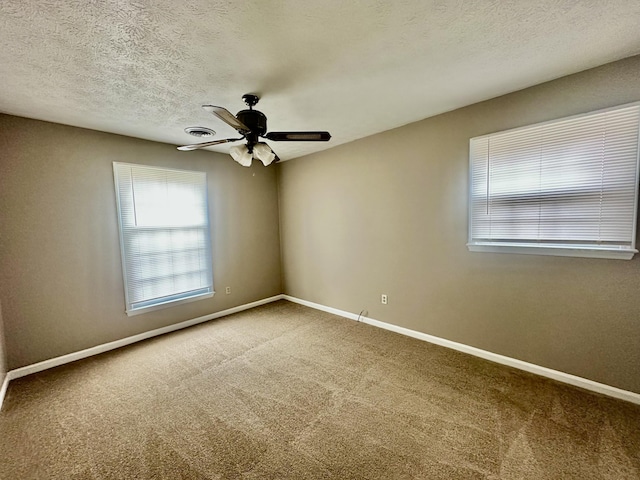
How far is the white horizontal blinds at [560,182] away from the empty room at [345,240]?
0.05ft

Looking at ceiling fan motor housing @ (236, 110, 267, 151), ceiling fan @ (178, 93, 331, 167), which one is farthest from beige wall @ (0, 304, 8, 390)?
ceiling fan motor housing @ (236, 110, 267, 151)

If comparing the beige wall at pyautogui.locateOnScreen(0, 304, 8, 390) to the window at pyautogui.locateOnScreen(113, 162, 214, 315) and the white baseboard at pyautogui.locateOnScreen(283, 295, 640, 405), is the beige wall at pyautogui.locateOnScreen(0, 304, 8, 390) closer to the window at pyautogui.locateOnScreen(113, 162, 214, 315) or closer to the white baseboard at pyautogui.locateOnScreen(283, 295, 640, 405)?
the window at pyautogui.locateOnScreen(113, 162, 214, 315)

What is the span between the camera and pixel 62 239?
110 inches

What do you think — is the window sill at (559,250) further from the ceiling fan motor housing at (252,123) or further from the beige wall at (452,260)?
the ceiling fan motor housing at (252,123)

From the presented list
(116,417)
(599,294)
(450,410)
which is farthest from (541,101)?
(116,417)

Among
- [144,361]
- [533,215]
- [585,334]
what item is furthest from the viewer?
[144,361]

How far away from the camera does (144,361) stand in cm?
284

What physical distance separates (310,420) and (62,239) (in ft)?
10.2

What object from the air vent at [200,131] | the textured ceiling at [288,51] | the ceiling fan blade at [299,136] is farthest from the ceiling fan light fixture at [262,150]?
the air vent at [200,131]

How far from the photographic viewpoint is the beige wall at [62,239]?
255 cm

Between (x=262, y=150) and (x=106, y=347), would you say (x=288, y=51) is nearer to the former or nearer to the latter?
(x=262, y=150)

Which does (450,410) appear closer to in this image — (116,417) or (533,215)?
(533,215)

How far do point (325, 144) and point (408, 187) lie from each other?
1.39 m

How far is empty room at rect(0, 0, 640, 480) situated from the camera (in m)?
1.56
